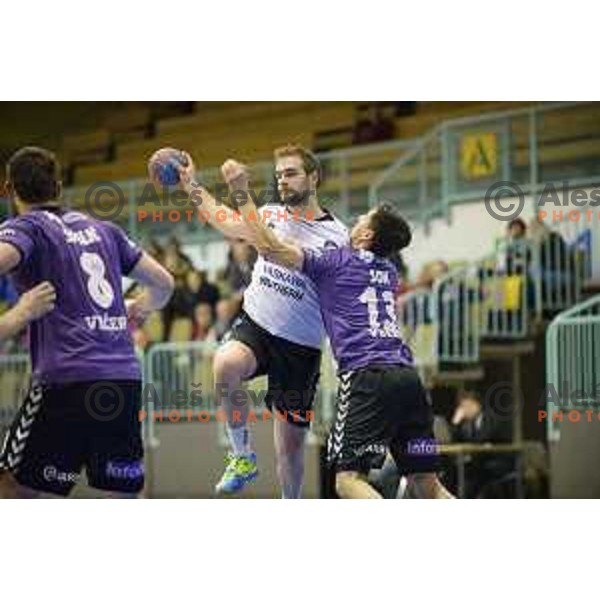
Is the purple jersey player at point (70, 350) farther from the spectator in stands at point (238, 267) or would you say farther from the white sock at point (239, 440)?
the spectator in stands at point (238, 267)

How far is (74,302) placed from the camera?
6.59 m

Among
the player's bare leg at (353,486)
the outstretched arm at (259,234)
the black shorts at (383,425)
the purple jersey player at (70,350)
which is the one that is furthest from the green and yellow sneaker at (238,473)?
the purple jersey player at (70,350)

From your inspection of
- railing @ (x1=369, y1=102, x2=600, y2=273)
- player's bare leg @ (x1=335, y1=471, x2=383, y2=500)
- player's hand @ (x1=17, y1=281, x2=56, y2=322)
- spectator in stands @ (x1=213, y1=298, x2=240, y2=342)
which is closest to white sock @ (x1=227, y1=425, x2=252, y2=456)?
player's bare leg @ (x1=335, y1=471, x2=383, y2=500)

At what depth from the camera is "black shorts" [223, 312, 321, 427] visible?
313 inches

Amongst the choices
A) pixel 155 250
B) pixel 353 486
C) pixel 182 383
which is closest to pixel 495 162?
pixel 155 250

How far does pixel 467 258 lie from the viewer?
454 inches

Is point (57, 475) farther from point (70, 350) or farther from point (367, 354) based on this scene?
point (367, 354)

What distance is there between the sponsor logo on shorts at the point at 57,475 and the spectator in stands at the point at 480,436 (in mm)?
4046

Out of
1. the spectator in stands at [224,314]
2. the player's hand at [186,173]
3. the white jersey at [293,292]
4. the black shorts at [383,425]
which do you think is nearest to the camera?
the black shorts at [383,425]

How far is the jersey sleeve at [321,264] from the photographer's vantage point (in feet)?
25.1

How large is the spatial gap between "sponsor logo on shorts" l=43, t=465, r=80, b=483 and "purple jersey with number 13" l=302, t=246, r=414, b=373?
1.77 metres
